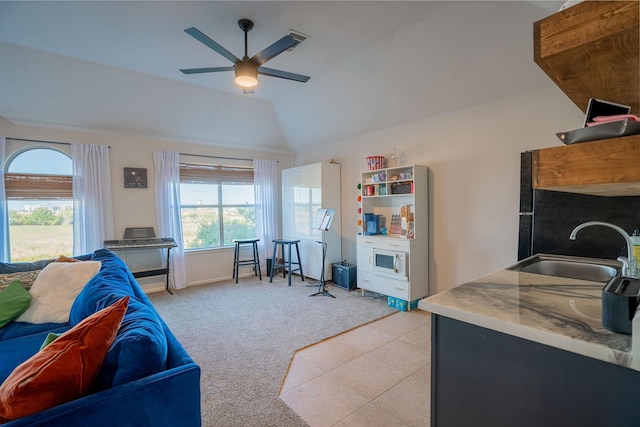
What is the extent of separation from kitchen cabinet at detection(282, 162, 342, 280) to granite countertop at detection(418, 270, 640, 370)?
3.53 metres

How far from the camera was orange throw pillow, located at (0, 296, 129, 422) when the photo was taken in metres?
0.92

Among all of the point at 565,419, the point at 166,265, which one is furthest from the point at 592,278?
the point at 166,265

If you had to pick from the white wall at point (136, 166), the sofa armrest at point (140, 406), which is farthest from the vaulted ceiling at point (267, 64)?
the sofa armrest at point (140, 406)

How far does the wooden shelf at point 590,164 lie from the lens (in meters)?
0.73

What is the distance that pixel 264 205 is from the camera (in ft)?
19.0

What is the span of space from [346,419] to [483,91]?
11.3 feet

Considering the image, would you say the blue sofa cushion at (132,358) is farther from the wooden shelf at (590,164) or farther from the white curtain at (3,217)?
the white curtain at (3,217)

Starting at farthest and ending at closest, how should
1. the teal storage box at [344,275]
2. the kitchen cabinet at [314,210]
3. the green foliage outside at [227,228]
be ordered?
the green foliage outside at [227,228], the kitchen cabinet at [314,210], the teal storage box at [344,275]

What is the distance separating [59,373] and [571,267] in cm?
300

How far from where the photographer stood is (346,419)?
6.22 ft

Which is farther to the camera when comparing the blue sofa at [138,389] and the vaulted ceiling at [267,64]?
the vaulted ceiling at [267,64]

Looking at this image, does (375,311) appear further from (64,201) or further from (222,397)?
(64,201)

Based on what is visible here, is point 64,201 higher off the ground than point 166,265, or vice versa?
point 64,201

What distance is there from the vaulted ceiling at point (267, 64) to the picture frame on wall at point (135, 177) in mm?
582
